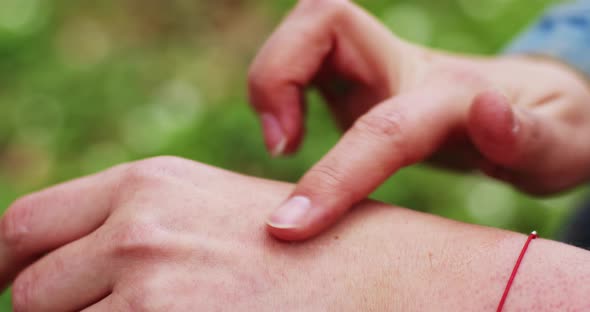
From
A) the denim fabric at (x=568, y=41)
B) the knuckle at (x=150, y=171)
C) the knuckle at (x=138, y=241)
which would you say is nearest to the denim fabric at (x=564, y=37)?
the denim fabric at (x=568, y=41)

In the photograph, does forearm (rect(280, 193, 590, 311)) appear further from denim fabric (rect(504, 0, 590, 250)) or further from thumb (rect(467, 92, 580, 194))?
denim fabric (rect(504, 0, 590, 250))

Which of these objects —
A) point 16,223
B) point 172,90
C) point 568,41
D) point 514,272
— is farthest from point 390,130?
point 172,90

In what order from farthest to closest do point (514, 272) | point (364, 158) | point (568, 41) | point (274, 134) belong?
point (568, 41)
point (274, 134)
point (364, 158)
point (514, 272)

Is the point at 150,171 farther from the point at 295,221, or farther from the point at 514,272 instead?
the point at 514,272

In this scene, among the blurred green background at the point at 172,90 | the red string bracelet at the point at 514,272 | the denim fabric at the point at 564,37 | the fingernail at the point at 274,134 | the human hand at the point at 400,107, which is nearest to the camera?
the red string bracelet at the point at 514,272

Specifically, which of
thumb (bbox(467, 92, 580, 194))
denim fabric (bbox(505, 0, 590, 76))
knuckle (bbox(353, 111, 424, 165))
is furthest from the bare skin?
denim fabric (bbox(505, 0, 590, 76))

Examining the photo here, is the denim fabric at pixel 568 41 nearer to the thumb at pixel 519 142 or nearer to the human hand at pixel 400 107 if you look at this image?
the human hand at pixel 400 107
